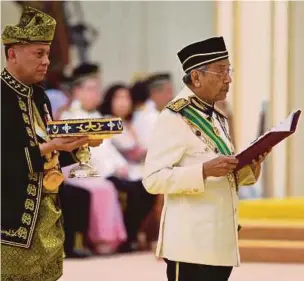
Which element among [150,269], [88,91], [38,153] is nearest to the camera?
[38,153]

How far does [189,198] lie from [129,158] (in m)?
4.82

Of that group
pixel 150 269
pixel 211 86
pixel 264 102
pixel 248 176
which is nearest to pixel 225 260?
pixel 248 176

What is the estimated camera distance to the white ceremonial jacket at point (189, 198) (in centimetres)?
362

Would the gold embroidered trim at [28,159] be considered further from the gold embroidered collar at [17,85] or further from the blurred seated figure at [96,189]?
the blurred seated figure at [96,189]

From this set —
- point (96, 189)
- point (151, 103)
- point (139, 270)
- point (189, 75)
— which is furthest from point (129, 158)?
point (189, 75)

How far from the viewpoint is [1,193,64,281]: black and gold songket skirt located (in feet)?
12.1

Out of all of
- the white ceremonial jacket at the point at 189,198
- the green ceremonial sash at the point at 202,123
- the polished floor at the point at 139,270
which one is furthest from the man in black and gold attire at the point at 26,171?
the polished floor at the point at 139,270

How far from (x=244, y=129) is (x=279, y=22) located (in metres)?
1.17

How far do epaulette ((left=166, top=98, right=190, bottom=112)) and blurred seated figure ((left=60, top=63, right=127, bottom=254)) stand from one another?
155 inches

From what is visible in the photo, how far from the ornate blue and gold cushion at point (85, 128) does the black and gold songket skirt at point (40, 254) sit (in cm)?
32

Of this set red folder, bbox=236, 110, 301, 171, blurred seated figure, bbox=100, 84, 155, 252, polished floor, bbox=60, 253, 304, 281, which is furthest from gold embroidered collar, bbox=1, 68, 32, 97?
blurred seated figure, bbox=100, 84, 155, 252

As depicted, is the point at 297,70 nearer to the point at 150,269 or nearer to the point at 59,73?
the point at 59,73

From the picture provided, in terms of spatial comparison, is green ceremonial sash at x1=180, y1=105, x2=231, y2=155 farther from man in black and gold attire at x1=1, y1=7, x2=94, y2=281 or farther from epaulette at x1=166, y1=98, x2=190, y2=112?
man in black and gold attire at x1=1, y1=7, x2=94, y2=281

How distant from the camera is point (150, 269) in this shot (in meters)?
7.09
